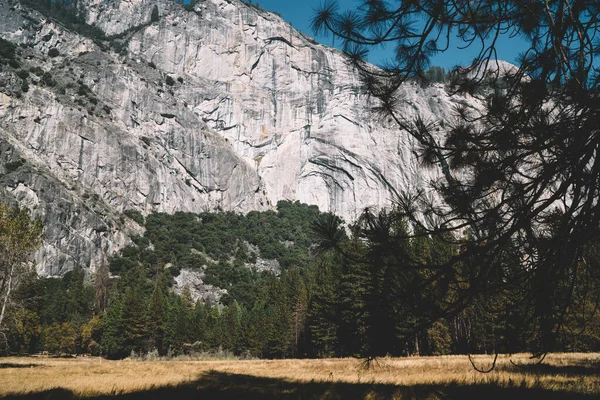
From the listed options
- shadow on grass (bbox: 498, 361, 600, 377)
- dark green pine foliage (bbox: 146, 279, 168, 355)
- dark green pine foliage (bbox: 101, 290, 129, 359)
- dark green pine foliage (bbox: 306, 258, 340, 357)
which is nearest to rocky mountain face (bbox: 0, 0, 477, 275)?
dark green pine foliage (bbox: 101, 290, 129, 359)

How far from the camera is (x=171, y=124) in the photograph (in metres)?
127

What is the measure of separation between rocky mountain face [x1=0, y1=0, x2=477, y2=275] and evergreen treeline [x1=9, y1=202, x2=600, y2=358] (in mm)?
8848

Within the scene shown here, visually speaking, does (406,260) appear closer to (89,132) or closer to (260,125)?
(89,132)

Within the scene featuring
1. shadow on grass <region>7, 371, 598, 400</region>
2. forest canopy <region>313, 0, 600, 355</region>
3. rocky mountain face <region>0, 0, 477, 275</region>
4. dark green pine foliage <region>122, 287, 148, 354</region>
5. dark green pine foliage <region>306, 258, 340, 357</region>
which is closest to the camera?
forest canopy <region>313, 0, 600, 355</region>

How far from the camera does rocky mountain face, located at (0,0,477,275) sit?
308 ft

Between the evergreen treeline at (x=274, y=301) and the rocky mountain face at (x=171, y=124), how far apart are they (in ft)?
29.0

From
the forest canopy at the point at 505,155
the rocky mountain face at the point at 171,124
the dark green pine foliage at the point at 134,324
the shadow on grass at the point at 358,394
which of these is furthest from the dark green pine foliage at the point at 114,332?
the forest canopy at the point at 505,155

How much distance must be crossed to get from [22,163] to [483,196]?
333ft

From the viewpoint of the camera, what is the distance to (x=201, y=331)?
186ft

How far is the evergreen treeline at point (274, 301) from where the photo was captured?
526 centimetres

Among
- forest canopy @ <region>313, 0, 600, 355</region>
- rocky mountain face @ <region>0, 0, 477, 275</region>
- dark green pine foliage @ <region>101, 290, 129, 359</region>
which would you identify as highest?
rocky mountain face @ <region>0, 0, 477, 275</region>

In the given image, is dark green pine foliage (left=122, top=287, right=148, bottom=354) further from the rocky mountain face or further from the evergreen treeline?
the rocky mountain face

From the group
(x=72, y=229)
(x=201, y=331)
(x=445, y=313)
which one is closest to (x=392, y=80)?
(x=445, y=313)

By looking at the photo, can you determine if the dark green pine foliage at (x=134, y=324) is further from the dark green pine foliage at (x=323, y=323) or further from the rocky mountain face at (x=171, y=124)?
the rocky mountain face at (x=171, y=124)
